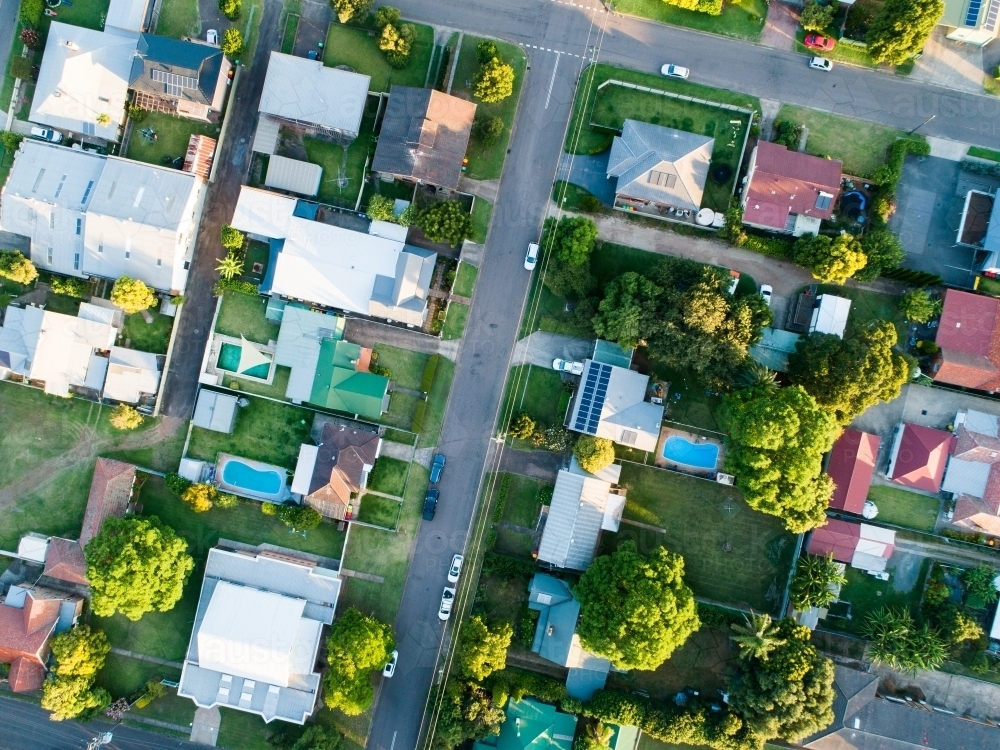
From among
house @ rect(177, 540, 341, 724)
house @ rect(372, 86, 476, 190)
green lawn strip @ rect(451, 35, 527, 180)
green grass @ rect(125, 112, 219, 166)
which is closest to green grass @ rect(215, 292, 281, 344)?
green grass @ rect(125, 112, 219, 166)

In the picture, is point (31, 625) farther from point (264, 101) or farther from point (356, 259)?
point (264, 101)

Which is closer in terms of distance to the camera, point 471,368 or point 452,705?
point 452,705

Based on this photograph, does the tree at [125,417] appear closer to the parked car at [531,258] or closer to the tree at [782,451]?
the parked car at [531,258]

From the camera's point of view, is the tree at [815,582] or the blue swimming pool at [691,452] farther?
the blue swimming pool at [691,452]

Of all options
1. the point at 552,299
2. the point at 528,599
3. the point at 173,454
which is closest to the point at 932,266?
the point at 552,299

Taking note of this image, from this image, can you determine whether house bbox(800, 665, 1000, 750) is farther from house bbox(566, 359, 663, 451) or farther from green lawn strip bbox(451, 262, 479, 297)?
green lawn strip bbox(451, 262, 479, 297)

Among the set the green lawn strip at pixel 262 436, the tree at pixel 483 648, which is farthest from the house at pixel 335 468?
the tree at pixel 483 648

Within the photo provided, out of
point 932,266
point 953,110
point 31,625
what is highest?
point 953,110
